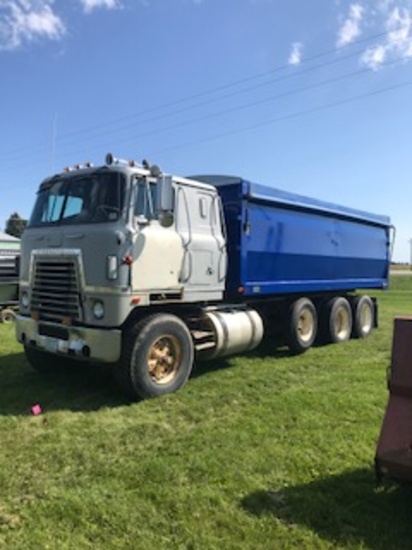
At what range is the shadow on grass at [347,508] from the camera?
11.5 ft

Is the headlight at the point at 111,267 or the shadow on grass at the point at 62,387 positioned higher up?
the headlight at the point at 111,267

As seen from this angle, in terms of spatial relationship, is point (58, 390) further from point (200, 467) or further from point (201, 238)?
point (200, 467)

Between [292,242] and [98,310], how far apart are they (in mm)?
4357

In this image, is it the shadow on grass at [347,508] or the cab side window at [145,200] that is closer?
the shadow on grass at [347,508]

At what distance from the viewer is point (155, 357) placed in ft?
23.0

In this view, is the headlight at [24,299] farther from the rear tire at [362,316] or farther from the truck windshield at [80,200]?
the rear tire at [362,316]

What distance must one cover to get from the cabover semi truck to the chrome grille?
0.02 metres

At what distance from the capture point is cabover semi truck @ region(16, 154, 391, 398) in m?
6.59

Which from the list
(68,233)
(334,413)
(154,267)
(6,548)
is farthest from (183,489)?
(68,233)

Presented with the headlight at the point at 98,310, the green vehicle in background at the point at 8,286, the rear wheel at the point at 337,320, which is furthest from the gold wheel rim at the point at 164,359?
the green vehicle in background at the point at 8,286

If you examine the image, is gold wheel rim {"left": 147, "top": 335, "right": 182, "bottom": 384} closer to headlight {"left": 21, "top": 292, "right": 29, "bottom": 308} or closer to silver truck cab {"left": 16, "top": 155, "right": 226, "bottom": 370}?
silver truck cab {"left": 16, "top": 155, "right": 226, "bottom": 370}

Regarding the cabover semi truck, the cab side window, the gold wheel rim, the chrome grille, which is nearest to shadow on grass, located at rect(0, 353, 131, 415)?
the cabover semi truck

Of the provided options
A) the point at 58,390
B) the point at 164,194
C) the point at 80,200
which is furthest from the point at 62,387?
the point at 164,194

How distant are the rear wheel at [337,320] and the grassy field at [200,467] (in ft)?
10.6
